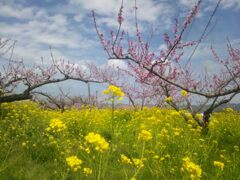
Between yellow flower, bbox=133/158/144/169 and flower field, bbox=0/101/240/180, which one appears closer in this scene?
yellow flower, bbox=133/158/144/169

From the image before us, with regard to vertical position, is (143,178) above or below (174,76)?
below

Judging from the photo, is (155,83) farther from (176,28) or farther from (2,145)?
(2,145)

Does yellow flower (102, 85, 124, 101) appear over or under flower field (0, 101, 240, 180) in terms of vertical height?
over

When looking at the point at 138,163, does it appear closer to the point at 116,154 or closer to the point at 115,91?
the point at 115,91

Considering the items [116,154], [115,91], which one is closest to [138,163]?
[115,91]

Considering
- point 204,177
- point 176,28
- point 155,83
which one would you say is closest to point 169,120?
point 155,83

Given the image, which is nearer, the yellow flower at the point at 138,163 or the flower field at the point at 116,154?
the yellow flower at the point at 138,163

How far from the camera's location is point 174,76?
1075cm

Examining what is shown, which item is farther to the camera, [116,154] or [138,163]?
[116,154]

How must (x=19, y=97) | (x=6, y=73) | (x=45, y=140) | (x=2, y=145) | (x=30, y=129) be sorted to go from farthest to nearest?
(x=6, y=73)
(x=19, y=97)
(x=30, y=129)
(x=45, y=140)
(x=2, y=145)

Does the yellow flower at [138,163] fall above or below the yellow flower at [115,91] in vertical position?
below

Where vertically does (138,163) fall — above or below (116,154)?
above

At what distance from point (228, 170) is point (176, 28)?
3329 mm

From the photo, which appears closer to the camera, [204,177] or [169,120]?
[204,177]
